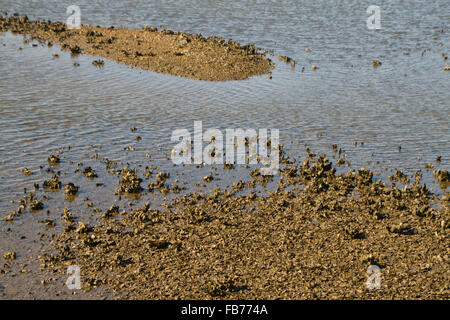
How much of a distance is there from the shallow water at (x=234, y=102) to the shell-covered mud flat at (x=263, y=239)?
4.83 ft

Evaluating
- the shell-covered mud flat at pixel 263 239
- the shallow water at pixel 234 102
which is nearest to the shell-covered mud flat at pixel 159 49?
the shallow water at pixel 234 102

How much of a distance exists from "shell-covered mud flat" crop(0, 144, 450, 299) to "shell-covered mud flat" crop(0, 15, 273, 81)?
1571cm

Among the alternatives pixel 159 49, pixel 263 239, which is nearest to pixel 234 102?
pixel 159 49

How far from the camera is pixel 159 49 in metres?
40.3

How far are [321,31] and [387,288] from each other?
3747cm

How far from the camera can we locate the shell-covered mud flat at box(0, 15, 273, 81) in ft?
121

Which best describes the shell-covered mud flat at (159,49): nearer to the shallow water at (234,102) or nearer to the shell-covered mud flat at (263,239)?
the shallow water at (234,102)

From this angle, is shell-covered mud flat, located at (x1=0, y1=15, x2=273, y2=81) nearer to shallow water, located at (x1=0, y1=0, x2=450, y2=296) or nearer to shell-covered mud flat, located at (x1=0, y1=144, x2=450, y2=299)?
shallow water, located at (x1=0, y1=0, x2=450, y2=296)

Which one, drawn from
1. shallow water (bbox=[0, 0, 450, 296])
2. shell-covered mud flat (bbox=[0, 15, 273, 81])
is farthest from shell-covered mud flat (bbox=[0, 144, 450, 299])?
shell-covered mud flat (bbox=[0, 15, 273, 81])

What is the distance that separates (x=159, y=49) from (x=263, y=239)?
86.5 feet

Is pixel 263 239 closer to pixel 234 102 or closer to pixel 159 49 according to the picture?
pixel 234 102

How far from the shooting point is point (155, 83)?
1340 inches
